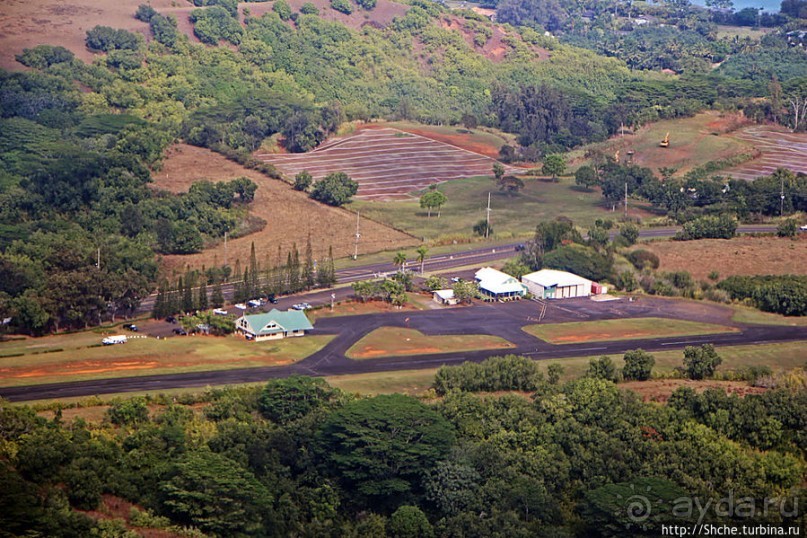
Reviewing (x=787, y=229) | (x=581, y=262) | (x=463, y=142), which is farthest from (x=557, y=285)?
(x=463, y=142)

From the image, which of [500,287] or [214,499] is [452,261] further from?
[214,499]

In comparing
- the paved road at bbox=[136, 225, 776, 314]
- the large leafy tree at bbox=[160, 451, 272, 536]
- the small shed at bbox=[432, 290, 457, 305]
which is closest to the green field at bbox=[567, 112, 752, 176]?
the paved road at bbox=[136, 225, 776, 314]

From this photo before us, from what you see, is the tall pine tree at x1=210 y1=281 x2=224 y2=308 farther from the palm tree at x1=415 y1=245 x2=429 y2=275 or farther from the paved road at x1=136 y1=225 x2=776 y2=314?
the palm tree at x1=415 y1=245 x2=429 y2=275

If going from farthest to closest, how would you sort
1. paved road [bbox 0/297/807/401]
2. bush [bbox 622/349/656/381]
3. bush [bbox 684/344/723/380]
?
bush [bbox 684/344/723/380], bush [bbox 622/349/656/381], paved road [bbox 0/297/807/401]

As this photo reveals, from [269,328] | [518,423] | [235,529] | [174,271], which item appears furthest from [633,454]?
[174,271]

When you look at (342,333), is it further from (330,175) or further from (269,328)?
(330,175)

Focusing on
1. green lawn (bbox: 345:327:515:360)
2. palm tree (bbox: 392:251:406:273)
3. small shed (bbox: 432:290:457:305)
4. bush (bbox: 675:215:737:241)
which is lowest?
green lawn (bbox: 345:327:515:360)
